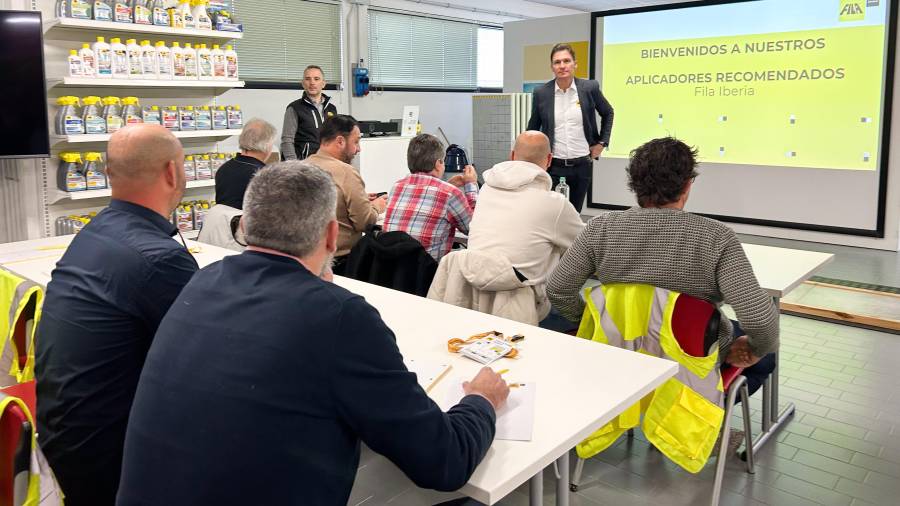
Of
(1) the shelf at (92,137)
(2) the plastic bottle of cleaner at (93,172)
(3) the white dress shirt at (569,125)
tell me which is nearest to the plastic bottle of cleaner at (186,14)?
(1) the shelf at (92,137)

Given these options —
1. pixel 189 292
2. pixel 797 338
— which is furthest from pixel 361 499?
pixel 797 338

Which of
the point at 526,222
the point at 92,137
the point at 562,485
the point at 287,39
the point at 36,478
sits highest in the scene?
the point at 287,39

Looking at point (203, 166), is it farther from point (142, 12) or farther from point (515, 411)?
point (515, 411)

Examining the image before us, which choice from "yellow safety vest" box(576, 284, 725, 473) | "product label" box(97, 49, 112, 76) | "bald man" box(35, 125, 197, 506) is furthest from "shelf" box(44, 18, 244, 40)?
"yellow safety vest" box(576, 284, 725, 473)

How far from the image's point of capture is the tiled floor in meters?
2.53

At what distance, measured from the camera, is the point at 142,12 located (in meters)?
4.61

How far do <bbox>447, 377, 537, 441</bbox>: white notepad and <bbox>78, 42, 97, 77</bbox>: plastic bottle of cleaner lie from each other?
3735 millimetres

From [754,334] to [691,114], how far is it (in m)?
5.27

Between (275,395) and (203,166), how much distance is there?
4.28 meters

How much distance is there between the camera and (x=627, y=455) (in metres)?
2.85

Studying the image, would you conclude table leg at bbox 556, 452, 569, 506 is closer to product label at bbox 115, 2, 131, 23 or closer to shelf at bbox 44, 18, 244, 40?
shelf at bbox 44, 18, 244, 40

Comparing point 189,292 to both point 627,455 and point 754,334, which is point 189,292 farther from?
point 627,455

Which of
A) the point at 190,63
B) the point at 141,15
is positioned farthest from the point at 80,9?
the point at 190,63

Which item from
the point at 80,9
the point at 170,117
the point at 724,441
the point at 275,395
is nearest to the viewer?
the point at 275,395
